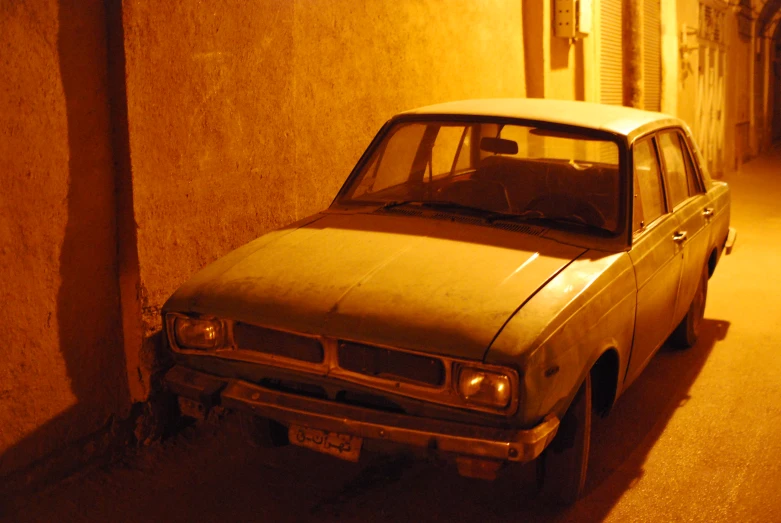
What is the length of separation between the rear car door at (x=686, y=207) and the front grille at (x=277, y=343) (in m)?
2.26

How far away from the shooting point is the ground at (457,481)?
137 inches

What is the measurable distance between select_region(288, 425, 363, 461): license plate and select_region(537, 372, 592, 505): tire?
2.75 ft

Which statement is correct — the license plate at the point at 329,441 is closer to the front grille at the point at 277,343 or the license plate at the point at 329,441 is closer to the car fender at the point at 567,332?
the front grille at the point at 277,343

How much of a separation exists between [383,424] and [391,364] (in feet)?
0.69

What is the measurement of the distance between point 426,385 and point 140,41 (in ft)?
7.15

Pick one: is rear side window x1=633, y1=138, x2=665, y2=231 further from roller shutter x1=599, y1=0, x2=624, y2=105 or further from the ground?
roller shutter x1=599, y1=0, x2=624, y2=105

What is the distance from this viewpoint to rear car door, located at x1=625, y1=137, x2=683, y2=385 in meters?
3.88

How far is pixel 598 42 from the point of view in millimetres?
10469

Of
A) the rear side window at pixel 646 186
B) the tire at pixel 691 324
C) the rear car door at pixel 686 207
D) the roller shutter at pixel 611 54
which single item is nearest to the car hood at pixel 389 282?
the rear side window at pixel 646 186

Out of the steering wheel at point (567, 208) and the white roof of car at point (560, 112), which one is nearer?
the steering wheel at point (567, 208)

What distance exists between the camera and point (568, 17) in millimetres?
8992

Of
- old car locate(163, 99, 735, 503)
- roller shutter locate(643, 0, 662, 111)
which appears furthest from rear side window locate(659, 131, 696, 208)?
roller shutter locate(643, 0, 662, 111)

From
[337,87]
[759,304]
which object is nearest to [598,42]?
[759,304]

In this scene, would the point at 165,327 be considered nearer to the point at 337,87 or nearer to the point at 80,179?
the point at 80,179
